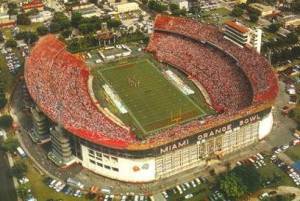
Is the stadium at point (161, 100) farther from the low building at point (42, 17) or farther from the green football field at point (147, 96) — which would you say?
the low building at point (42, 17)

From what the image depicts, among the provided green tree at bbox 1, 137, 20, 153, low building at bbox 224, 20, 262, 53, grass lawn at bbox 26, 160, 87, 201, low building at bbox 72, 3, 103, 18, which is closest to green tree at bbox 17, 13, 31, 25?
low building at bbox 72, 3, 103, 18

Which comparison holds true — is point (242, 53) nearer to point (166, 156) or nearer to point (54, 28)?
point (166, 156)

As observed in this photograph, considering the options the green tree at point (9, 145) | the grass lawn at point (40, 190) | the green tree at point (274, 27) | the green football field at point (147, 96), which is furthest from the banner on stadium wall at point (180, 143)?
the green tree at point (274, 27)

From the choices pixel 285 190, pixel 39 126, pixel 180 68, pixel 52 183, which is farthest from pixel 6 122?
pixel 285 190

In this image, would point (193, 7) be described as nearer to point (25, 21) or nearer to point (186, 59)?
point (186, 59)

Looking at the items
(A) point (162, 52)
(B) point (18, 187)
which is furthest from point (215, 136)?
(A) point (162, 52)
